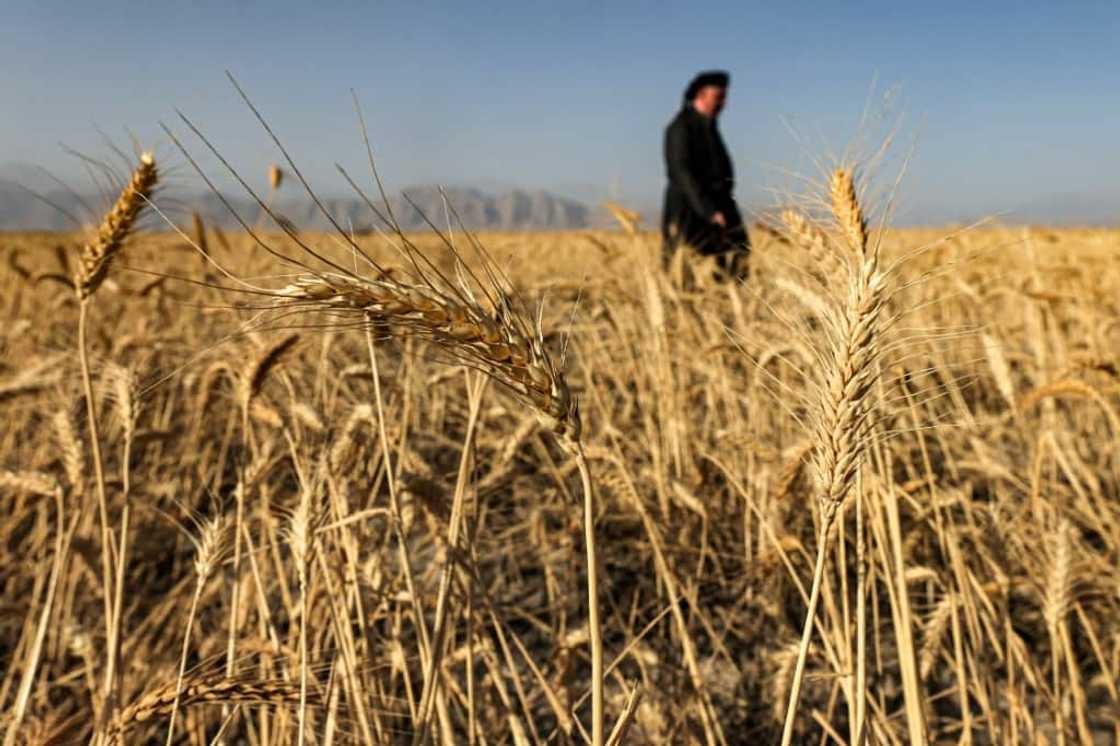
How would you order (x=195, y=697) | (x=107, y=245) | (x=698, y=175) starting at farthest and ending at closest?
(x=698, y=175)
(x=107, y=245)
(x=195, y=697)

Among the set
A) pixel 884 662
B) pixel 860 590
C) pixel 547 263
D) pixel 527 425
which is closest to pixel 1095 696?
pixel 884 662

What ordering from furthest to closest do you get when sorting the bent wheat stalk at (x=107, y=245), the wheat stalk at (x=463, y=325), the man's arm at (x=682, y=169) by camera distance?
the man's arm at (x=682, y=169) → the bent wheat stalk at (x=107, y=245) → the wheat stalk at (x=463, y=325)

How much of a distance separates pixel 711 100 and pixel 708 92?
2.4 inches

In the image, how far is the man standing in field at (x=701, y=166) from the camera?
5316 mm

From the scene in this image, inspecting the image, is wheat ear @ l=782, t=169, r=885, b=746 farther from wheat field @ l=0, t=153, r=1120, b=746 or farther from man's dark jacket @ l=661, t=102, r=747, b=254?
man's dark jacket @ l=661, t=102, r=747, b=254

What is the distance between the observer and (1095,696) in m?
1.99

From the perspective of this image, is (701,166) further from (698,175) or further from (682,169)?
(682,169)

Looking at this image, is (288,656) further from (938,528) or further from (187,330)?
(187,330)

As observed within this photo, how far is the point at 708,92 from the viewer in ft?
19.0

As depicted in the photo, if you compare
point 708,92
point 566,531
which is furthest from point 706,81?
point 566,531

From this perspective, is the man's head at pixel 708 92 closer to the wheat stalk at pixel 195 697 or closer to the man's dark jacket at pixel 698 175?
the man's dark jacket at pixel 698 175

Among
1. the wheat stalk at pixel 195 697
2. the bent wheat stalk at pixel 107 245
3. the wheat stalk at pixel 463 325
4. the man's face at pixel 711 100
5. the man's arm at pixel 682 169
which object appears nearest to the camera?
the wheat stalk at pixel 463 325

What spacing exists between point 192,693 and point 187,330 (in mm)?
3387

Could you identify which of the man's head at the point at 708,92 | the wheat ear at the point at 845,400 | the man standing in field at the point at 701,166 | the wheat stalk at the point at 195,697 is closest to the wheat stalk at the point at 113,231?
the wheat stalk at the point at 195,697
